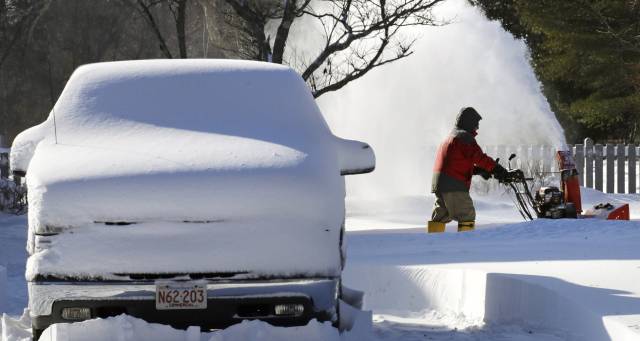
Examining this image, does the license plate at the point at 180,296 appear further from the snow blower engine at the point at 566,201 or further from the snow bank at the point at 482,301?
the snow blower engine at the point at 566,201

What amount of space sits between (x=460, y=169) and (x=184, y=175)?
6.90m

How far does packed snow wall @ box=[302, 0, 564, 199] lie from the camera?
1116 inches

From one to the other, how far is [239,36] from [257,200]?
1964 centimetres

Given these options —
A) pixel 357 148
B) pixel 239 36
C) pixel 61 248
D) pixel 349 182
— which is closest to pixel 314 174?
pixel 357 148

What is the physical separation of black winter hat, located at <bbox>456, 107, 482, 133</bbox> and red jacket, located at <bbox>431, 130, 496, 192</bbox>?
0.35ft

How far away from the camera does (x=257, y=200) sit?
6.35 meters

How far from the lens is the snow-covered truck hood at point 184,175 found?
6.26m

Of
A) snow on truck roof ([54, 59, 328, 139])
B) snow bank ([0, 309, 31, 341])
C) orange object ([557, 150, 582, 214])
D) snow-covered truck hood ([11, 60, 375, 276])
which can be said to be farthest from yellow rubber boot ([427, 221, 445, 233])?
snow bank ([0, 309, 31, 341])

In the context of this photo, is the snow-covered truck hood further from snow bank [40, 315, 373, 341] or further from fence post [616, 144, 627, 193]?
fence post [616, 144, 627, 193]

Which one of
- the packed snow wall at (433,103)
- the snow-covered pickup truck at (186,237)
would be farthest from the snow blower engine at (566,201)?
the packed snow wall at (433,103)

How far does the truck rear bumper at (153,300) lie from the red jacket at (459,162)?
679 cm

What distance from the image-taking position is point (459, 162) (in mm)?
12969

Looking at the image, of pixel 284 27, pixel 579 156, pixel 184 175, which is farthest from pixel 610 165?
pixel 184 175

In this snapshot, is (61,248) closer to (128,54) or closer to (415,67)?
(415,67)
